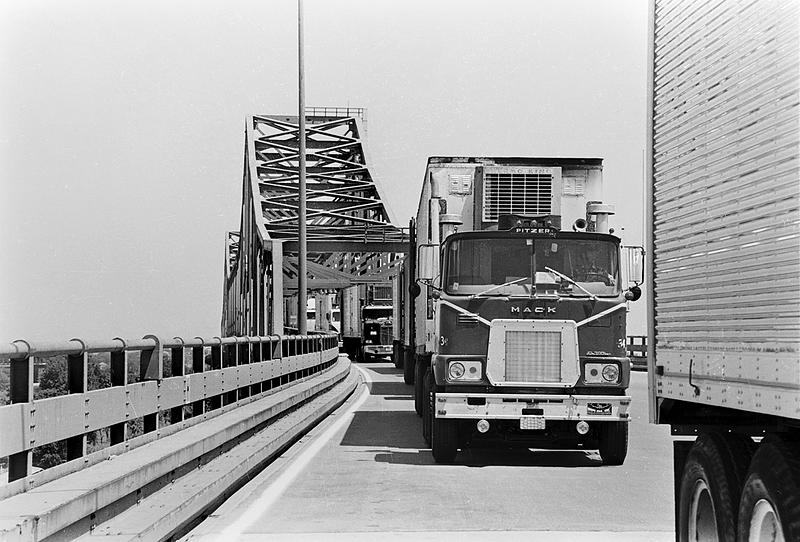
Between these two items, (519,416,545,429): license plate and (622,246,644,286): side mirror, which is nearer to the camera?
(622,246,644,286): side mirror

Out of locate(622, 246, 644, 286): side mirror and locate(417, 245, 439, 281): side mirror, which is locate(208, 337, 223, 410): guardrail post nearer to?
locate(417, 245, 439, 281): side mirror

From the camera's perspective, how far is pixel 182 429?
11.3 meters

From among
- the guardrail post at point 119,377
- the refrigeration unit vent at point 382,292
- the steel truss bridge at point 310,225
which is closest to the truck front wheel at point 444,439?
the guardrail post at point 119,377

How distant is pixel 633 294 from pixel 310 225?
5446 centimetres

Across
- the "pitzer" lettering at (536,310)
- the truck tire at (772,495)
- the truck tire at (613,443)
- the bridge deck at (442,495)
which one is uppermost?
the "pitzer" lettering at (536,310)

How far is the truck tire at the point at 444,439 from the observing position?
1367 cm

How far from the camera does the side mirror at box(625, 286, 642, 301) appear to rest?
1355cm

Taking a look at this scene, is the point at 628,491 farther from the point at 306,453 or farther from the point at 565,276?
the point at 306,453

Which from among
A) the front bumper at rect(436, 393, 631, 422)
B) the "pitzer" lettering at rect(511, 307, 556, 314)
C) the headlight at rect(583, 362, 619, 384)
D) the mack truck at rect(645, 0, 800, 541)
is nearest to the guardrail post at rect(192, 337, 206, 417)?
the front bumper at rect(436, 393, 631, 422)

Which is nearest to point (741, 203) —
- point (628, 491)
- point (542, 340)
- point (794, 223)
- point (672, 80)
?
point (794, 223)

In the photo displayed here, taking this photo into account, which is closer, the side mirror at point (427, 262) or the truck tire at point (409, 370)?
the side mirror at point (427, 262)

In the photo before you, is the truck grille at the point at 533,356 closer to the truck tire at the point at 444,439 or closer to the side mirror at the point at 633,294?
the truck tire at the point at 444,439

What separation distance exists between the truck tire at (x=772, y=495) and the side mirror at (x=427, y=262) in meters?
8.59

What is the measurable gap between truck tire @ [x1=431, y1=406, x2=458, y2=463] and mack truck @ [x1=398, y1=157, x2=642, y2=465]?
1cm
